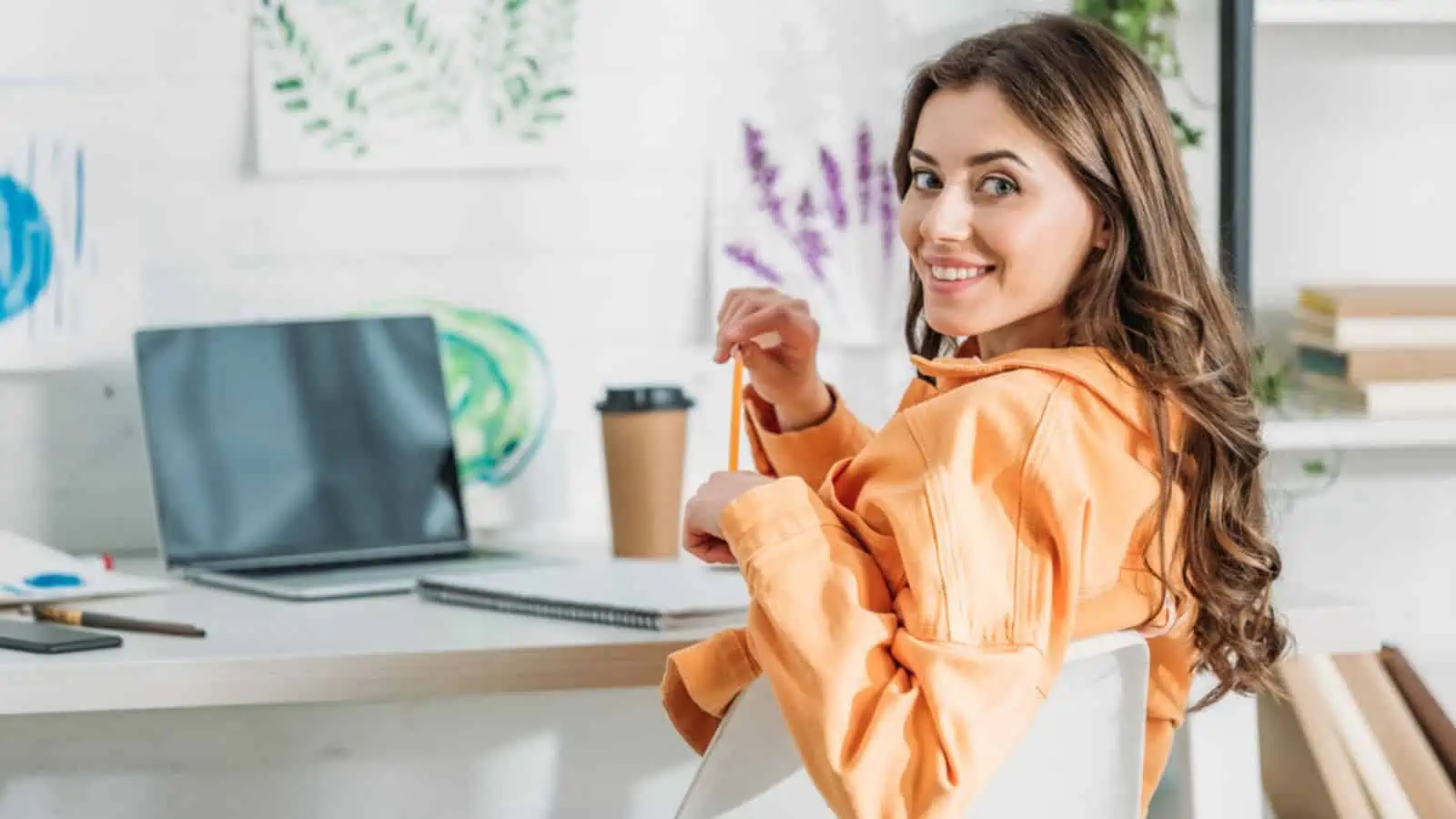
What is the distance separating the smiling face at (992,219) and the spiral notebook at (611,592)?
32 centimetres

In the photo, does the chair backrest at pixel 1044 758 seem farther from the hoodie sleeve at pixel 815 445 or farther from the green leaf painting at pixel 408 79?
the green leaf painting at pixel 408 79

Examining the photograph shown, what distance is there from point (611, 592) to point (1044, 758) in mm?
496

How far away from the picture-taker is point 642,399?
5.39ft

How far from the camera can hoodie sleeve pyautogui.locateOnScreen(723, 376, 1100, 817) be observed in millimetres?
862

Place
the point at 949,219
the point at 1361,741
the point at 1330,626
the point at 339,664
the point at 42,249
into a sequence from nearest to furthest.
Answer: the point at 949,219 < the point at 339,664 < the point at 1330,626 < the point at 1361,741 < the point at 42,249

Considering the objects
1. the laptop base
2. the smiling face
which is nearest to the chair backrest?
the smiling face

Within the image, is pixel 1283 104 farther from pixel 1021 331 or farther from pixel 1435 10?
pixel 1021 331

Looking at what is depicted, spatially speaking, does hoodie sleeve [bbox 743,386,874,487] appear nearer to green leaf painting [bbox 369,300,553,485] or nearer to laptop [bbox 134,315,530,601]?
laptop [bbox 134,315,530,601]

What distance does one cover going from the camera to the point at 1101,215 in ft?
3.43

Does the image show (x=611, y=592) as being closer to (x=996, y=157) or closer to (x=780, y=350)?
(x=780, y=350)

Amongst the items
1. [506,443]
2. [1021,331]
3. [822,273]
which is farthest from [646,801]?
[1021,331]

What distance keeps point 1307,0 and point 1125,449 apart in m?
0.86

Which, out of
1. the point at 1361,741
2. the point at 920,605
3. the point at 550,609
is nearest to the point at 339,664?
the point at 550,609

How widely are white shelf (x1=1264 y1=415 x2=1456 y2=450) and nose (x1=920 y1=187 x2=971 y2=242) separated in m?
0.71
